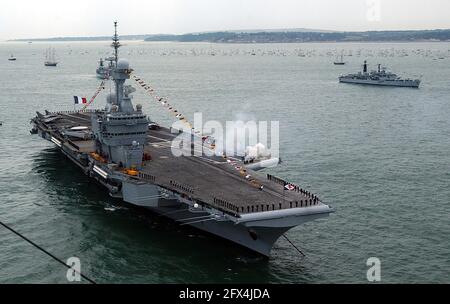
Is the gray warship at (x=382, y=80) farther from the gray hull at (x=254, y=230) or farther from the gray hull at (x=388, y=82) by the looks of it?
the gray hull at (x=254, y=230)

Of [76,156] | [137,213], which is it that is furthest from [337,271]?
[76,156]

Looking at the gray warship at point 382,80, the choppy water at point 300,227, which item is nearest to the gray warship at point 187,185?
the choppy water at point 300,227

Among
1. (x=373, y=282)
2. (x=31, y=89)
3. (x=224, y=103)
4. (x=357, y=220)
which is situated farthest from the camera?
(x=31, y=89)

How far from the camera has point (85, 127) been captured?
199 feet

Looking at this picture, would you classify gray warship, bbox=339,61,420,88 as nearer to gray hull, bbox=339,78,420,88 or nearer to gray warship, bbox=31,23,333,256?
gray hull, bbox=339,78,420,88

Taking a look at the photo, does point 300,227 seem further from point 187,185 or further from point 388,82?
point 388,82

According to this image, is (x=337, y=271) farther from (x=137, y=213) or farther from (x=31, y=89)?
(x=31, y=89)

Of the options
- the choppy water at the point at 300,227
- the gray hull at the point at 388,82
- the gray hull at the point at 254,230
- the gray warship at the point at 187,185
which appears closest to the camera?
the choppy water at the point at 300,227

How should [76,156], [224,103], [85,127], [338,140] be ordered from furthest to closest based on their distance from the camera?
[224,103]
[338,140]
[85,127]
[76,156]

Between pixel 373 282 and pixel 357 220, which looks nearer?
pixel 373 282

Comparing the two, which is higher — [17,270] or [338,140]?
[338,140]

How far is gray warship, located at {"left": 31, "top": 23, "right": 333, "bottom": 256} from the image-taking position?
108 feet

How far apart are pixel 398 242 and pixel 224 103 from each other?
73957 millimetres

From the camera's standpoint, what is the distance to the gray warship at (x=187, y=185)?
33.0 m
